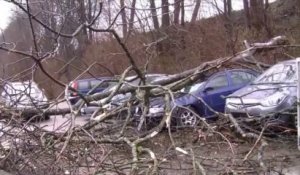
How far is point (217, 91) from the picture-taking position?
42.9 ft

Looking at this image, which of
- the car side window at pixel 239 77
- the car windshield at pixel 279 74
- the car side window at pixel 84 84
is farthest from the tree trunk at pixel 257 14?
the car windshield at pixel 279 74

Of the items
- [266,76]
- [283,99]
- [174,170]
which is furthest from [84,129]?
[266,76]

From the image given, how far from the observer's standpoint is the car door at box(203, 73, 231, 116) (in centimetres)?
1291

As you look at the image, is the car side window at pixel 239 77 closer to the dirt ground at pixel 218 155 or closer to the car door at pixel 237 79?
the car door at pixel 237 79

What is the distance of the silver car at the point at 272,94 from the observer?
29.7 feet

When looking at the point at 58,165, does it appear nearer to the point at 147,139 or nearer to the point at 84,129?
the point at 84,129

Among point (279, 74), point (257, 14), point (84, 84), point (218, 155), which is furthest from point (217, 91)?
point (257, 14)

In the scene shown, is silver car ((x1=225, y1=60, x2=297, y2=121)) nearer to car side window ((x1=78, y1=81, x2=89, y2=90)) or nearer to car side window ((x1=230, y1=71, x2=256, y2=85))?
car side window ((x1=230, y1=71, x2=256, y2=85))

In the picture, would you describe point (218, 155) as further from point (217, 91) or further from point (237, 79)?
point (237, 79)

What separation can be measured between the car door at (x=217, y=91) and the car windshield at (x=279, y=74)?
2105 mm

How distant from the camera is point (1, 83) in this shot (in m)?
7.94

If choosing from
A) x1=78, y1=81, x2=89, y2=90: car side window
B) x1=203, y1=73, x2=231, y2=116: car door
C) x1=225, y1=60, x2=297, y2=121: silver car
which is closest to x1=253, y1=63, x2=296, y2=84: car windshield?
x1=225, y1=60, x2=297, y2=121: silver car

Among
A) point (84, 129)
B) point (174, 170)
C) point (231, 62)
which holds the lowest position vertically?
point (174, 170)

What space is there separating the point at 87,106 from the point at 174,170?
2.10m
